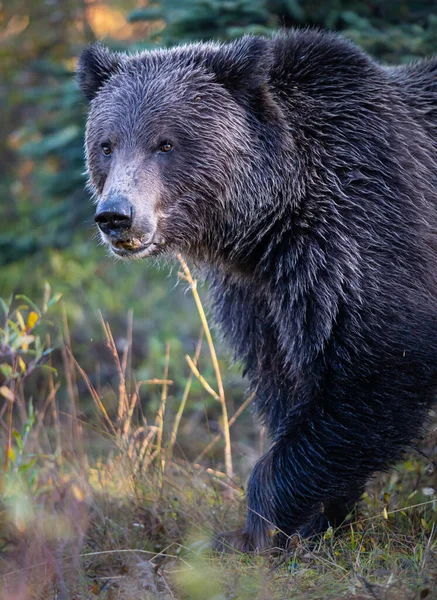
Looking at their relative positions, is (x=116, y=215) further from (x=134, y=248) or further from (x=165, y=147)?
(x=165, y=147)

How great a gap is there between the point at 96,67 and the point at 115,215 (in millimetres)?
1256

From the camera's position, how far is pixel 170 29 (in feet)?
21.5

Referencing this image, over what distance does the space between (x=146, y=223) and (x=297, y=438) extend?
1351 mm

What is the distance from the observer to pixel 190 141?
4277mm

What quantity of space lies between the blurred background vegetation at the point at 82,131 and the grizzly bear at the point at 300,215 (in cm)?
135

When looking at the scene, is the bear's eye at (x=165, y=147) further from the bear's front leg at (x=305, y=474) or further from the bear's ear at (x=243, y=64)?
the bear's front leg at (x=305, y=474)

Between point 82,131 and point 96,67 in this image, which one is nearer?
point 96,67

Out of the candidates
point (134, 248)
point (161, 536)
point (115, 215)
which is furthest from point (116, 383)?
point (115, 215)

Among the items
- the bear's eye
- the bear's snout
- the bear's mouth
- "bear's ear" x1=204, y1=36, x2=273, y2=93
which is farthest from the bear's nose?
"bear's ear" x1=204, y1=36, x2=273, y2=93

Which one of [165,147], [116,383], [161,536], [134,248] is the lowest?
[116,383]

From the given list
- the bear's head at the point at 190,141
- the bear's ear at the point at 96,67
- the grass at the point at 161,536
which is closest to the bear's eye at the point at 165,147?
the bear's head at the point at 190,141

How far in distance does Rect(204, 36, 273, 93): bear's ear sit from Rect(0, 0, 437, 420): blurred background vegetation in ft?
5.10

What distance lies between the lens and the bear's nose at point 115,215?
387 centimetres

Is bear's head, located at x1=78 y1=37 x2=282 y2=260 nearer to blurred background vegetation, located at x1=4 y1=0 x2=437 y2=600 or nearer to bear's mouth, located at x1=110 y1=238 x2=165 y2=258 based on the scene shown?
bear's mouth, located at x1=110 y1=238 x2=165 y2=258
